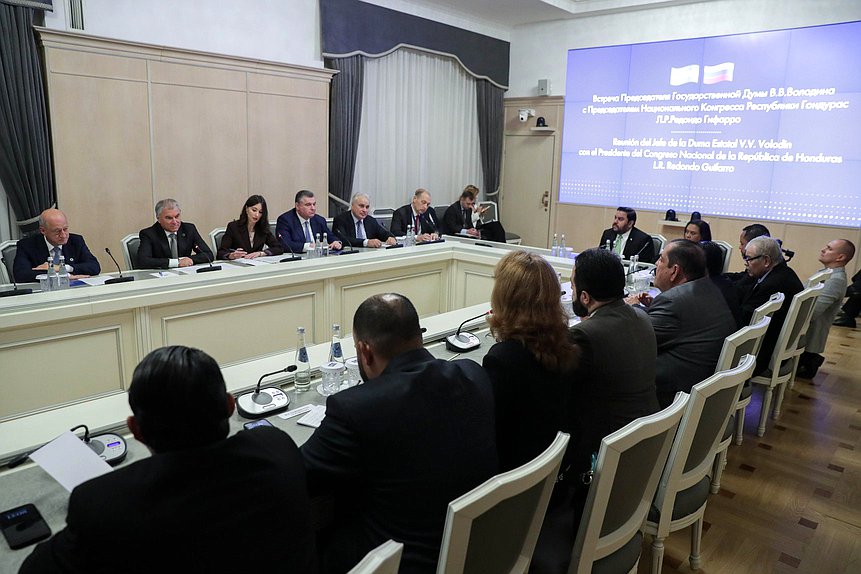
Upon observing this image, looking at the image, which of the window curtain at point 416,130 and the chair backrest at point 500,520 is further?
the window curtain at point 416,130

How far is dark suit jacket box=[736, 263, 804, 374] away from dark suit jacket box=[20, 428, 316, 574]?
3.09 meters

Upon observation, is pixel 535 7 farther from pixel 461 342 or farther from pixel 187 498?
pixel 187 498

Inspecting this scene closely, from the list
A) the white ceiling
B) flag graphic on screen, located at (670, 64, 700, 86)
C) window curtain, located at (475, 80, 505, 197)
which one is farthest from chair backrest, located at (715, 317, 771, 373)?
window curtain, located at (475, 80, 505, 197)

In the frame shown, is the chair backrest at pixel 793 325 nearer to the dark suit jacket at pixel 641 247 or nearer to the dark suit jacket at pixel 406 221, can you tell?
the dark suit jacket at pixel 641 247

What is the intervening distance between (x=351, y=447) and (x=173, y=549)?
423mm

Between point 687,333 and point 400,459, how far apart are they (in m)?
1.81

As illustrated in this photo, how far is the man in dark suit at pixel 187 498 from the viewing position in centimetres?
92

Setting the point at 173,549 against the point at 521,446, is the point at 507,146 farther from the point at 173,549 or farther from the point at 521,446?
the point at 173,549

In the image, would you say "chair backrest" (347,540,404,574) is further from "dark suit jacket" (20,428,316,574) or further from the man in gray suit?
the man in gray suit

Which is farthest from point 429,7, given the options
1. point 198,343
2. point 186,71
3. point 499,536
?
point 499,536

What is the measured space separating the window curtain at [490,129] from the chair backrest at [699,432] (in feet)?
23.5

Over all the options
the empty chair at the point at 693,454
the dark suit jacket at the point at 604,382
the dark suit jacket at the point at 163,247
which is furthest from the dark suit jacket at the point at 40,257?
the empty chair at the point at 693,454

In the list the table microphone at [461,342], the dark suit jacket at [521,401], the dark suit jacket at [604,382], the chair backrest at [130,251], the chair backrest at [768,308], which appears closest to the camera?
the dark suit jacket at [521,401]

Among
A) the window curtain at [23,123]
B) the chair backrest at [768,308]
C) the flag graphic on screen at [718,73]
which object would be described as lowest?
the chair backrest at [768,308]
